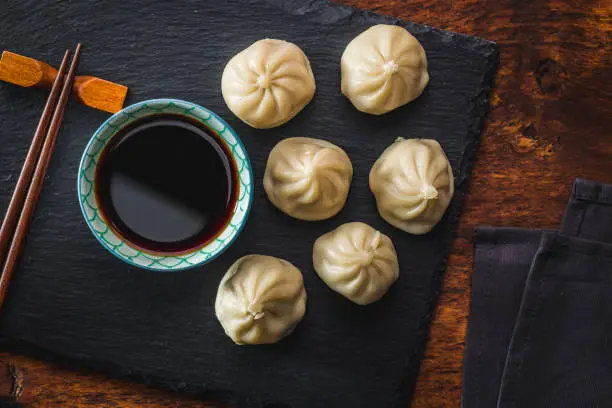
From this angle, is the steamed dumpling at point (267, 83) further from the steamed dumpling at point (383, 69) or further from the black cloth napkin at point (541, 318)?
the black cloth napkin at point (541, 318)

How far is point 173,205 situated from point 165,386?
46 cm

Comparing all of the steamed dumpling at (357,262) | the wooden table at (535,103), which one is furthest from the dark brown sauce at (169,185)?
the wooden table at (535,103)

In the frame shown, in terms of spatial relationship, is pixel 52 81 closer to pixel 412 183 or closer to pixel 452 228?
pixel 412 183

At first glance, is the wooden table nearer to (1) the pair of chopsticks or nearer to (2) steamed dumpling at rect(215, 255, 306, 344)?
(2) steamed dumpling at rect(215, 255, 306, 344)

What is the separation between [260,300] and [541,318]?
69 centimetres

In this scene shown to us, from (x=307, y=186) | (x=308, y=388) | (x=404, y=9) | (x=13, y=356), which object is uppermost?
(x=404, y=9)

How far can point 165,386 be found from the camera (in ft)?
5.97

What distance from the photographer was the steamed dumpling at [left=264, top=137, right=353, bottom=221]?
172 cm

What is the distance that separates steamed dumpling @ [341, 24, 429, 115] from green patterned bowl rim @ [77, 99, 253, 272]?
344 mm

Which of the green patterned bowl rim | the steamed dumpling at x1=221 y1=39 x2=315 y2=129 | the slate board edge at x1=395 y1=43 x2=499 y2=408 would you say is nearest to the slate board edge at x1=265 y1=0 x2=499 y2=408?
the slate board edge at x1=395 y1=43 x2=499 y2=408

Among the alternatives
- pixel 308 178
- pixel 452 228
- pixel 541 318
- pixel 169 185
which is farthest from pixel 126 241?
pixel 541 318

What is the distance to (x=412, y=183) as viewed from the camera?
1.74 metres

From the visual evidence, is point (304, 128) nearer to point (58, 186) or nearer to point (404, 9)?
point (404, 9)

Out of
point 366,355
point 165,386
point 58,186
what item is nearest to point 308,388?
point 366,355
